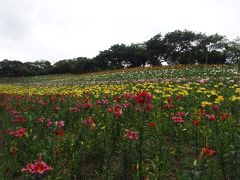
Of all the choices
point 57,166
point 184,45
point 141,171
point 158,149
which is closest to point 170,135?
point 158,149

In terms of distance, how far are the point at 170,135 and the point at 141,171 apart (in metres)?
2.40

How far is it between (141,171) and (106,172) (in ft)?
1.75

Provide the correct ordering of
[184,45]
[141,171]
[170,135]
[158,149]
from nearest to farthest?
[141,171] → [158,149] → [170,135] → [184,45]

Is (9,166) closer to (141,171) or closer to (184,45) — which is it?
(141,171)

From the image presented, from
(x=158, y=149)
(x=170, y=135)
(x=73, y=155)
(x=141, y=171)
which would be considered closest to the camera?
(x=141, y=171)

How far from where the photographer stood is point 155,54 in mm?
49031

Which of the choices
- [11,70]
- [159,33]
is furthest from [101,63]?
[11,70]

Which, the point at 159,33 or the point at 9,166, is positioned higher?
the point at 159,33

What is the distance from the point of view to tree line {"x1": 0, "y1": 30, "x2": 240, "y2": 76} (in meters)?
46.4

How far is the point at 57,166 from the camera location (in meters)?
4.74

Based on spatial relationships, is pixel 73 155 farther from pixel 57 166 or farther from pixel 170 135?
pixel 170 135

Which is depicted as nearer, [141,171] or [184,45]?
[141,171]

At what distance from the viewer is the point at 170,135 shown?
7.13m

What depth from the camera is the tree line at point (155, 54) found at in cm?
4644
